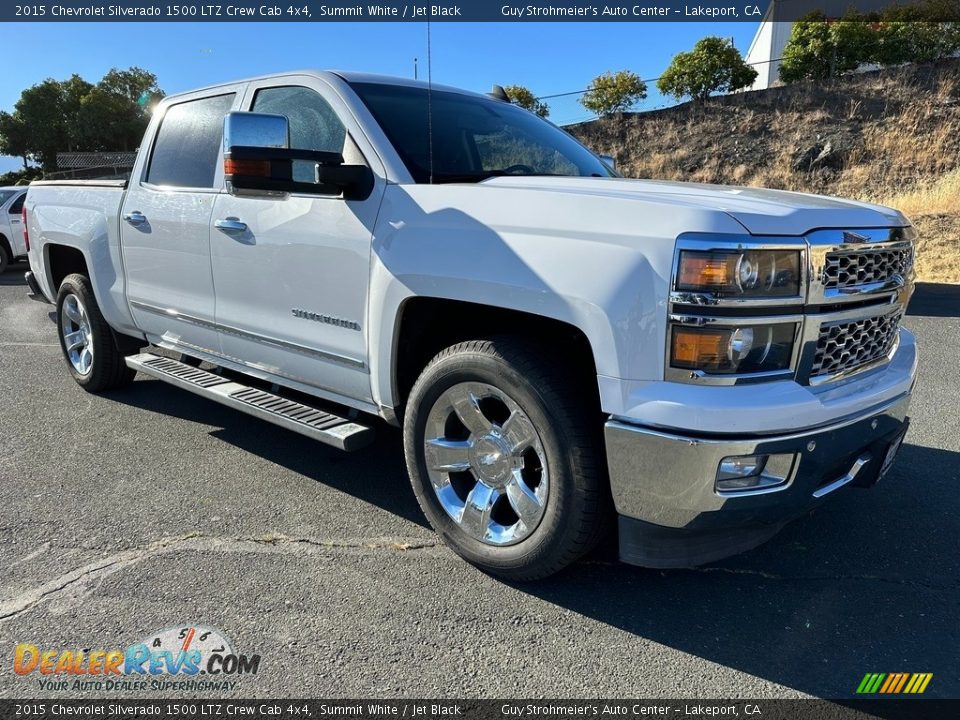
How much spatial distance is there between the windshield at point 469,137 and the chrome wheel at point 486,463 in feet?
3.31

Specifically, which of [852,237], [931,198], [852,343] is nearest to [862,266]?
[852,237]

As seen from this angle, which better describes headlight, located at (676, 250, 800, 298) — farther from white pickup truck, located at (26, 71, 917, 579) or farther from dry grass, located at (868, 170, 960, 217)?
dry grass, located at (868, 170, 960, 217)

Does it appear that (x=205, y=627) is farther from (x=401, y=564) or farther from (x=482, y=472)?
(x=482, y=472)

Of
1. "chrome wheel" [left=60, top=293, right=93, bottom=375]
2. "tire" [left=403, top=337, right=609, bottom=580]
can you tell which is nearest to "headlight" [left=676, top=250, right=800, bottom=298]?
→ "tire" [left=403, top=337, right=609, bottom=580]

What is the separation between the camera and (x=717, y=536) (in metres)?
2.44

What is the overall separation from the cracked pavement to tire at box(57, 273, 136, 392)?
1.12m

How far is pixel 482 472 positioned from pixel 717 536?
2.91ft

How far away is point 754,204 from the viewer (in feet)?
7.73

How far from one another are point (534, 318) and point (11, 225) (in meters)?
13.3

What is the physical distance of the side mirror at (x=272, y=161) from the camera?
2787mm

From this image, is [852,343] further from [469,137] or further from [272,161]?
[272,161]

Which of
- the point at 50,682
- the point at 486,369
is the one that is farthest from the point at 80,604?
the point at 486,369

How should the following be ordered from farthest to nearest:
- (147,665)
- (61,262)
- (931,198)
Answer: (931,198)
(61,262)
(147,665)

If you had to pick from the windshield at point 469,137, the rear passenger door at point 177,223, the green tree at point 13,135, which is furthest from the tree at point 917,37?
the green tree at point 13,135
